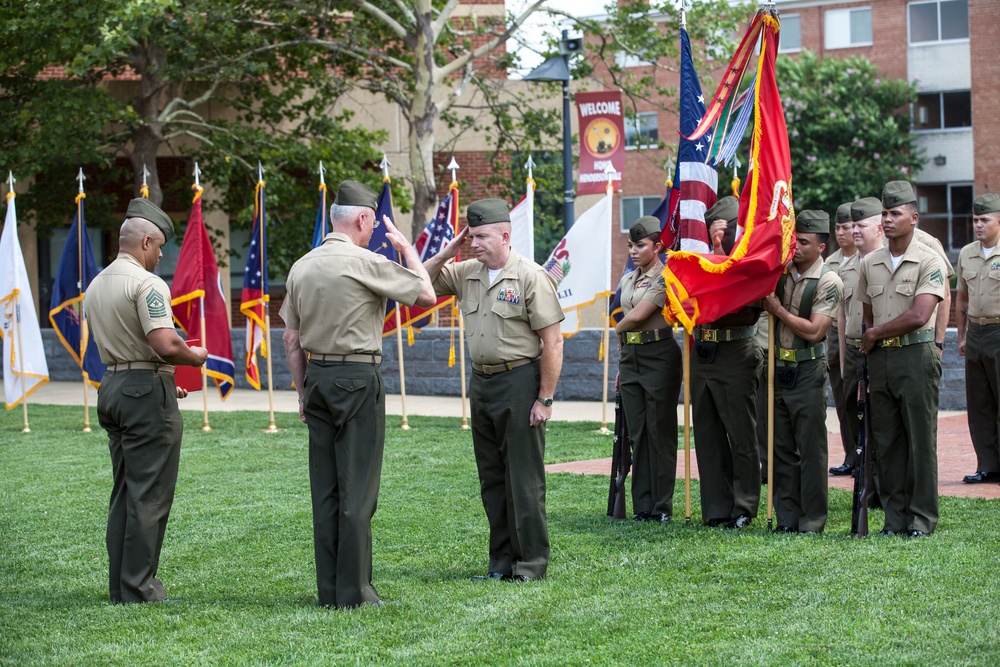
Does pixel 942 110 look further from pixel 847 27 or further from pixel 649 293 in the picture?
pixel 649 293

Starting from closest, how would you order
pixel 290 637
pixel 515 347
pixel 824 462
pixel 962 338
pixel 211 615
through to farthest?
pixel 290 637
pixel 211 615
pixel 515 347
pixel 824 462
pixel 962 338

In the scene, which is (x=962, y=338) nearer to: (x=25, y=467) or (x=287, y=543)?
(x=287, y=543)

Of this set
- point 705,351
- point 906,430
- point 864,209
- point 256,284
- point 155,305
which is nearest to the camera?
point 155,305

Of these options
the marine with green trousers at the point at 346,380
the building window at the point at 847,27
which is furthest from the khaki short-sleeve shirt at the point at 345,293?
the building window at the point at 847,27

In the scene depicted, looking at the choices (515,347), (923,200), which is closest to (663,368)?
(515,347)

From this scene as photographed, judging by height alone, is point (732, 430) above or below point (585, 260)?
below

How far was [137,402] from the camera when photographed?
6.74 metres

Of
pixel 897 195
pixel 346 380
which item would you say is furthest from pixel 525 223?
pixel 346 380

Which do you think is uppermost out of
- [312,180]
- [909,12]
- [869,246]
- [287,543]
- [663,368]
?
[909,12]

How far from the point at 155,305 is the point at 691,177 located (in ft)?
12.5

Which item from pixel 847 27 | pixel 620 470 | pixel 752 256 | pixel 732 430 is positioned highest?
pixel 847 27

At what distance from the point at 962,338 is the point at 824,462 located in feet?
10.8

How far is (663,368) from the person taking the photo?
28.8 ft

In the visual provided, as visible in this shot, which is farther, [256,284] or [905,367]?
[256,284]
